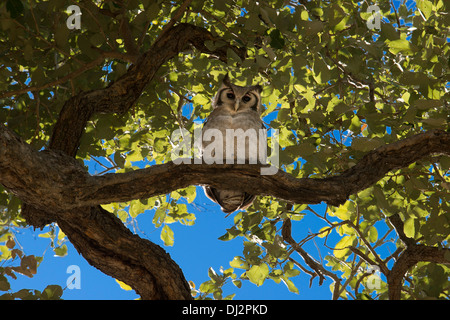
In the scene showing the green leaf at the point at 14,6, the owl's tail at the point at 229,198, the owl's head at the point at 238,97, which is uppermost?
the owl's head at the point at 238,97

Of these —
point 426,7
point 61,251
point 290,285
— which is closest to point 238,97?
point 426,7

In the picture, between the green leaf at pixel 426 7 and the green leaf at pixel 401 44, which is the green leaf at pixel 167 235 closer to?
the green leaf at pixel 401 44

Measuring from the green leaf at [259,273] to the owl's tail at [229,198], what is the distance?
72cm

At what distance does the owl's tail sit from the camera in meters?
4.68

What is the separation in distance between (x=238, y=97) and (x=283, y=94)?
0.72m

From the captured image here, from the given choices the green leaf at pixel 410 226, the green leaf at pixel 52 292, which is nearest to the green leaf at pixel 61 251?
the green leaf at pixel 52 292

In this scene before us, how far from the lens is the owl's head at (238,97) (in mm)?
5242

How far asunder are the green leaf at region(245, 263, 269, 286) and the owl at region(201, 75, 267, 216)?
0.69 metres

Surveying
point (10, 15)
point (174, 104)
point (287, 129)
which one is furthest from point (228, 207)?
point (10, 15)

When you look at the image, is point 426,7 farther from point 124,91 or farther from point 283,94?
point 124,91

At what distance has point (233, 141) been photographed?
15.5 ft

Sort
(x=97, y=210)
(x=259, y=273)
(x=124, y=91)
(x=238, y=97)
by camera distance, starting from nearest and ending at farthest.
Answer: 1. (x=97, y=210)
2. (x=124, y=91)
3. (x=259, y=273)
4. (x=238, y=97)

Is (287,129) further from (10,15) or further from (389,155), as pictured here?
(10,15)

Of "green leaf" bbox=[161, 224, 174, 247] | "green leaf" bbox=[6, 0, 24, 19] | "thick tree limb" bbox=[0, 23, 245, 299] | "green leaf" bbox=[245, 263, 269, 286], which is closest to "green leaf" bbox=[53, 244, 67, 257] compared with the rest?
"green leaf" bbox=[161, 224, 174, 247]
